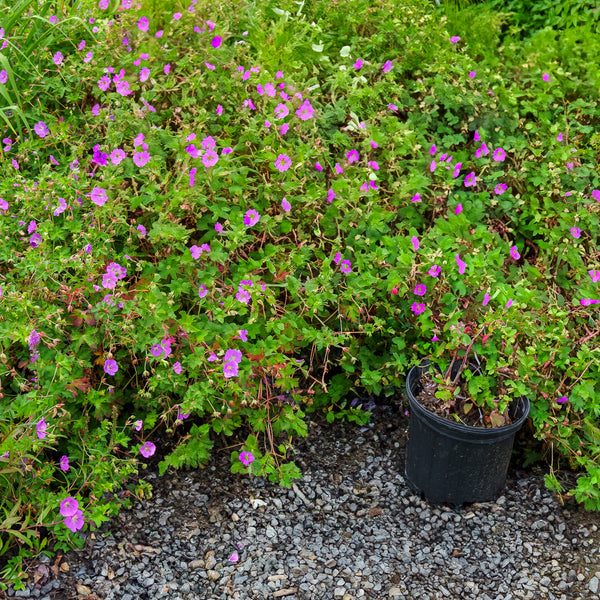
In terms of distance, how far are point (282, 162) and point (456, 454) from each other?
123cm

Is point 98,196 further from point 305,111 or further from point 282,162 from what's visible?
point 305,111

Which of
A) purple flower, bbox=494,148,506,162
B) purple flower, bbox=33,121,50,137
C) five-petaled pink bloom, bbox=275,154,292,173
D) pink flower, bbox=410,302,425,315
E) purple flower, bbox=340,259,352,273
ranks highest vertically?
purple flower, bbox=494,148,506,162

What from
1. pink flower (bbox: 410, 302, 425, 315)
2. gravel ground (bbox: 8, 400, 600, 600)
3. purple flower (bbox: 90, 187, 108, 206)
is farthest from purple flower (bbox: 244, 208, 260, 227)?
gravel ground (bbox: 8, 400, 600, 600)

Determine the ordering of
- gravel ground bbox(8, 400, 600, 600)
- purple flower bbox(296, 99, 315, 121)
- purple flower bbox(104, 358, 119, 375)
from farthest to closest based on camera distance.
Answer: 1. purple flower bbox(296, 99, 315, 121)
2. purple flower bbox(104, 358, 119, 375)
3. gravel ground bbox(8, 400, 600, 600)

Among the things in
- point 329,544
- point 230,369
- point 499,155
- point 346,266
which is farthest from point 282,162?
point 329,544

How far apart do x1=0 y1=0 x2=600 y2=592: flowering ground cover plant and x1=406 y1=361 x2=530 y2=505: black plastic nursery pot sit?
152 mm

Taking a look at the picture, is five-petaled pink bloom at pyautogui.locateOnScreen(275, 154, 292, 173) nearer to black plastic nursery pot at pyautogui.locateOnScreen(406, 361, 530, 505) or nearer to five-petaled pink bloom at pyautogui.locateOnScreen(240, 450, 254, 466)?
black plastic nursery pot at pyautogui.locateOnScreen(406, 361, 530, 505)

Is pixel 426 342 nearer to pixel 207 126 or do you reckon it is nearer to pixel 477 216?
pixel 477 216

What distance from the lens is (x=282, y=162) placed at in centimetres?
260

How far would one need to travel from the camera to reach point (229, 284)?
2.50 m

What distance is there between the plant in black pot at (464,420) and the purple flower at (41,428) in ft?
3.96

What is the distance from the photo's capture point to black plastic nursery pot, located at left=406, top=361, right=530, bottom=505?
7.59 feet

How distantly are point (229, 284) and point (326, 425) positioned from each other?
0.77 metres

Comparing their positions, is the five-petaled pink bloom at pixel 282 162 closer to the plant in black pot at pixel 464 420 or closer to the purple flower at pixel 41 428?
the plant in black pot at pixel 464 420
